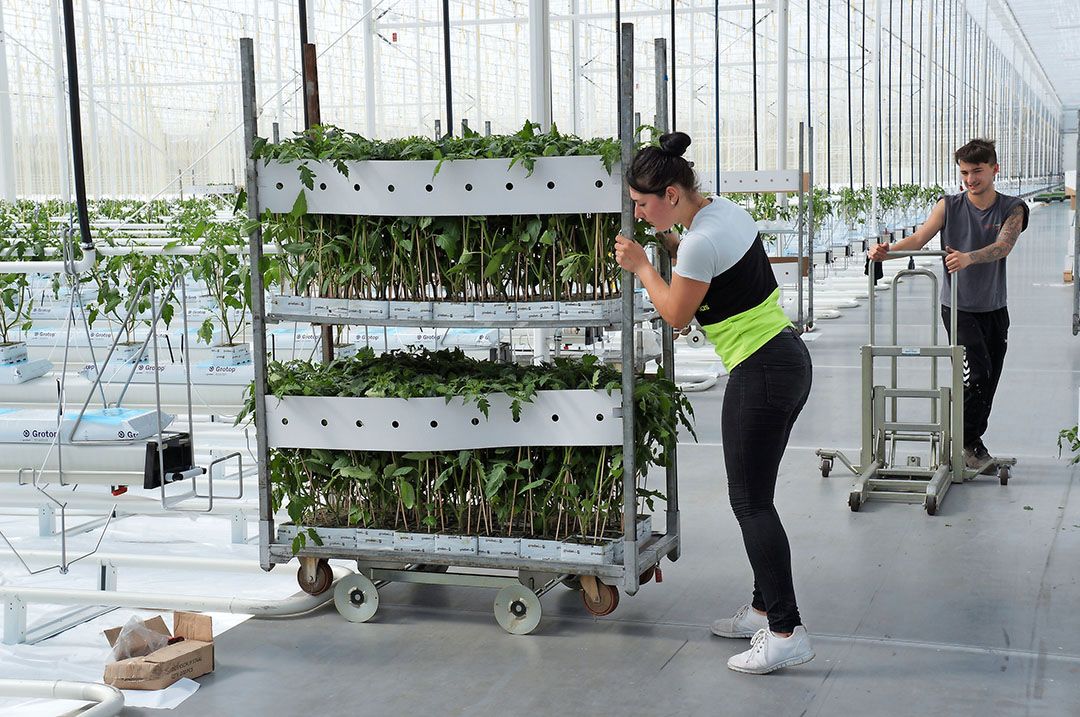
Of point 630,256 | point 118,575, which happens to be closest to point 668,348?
point 630,256

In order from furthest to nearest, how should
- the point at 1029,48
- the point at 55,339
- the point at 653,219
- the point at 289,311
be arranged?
the point at 1029,48, the point at 55,339, the point at 289,311, the point at 653,219

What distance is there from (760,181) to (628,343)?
6475 mm

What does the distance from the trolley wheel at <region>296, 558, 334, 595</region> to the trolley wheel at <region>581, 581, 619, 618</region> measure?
825mm

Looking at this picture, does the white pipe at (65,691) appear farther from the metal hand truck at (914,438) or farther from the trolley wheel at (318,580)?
the metal hand truck at (914,438)

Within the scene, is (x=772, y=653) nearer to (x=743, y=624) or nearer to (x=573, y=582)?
(x=743, y=624)

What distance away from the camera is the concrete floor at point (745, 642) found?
10.1 feet

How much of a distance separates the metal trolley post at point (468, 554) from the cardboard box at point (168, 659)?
419 millimetres

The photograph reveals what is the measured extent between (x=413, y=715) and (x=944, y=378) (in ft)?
18.9

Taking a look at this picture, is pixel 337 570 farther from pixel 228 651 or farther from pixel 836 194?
pixel 836 194

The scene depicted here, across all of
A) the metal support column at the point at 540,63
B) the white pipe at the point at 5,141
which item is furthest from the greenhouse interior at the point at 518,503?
the white pipe at the point at 5,141

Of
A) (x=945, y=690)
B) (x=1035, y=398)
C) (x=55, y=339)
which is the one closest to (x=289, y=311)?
(x=945, y=690)

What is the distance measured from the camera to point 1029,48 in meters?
38.0

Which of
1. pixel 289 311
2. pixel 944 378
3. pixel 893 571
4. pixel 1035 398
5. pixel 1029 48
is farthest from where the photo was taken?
pixel 1029 48

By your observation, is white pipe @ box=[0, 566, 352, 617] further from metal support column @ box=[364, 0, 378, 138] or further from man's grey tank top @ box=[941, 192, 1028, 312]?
metal support column @ box=[364, 0, 378, 138]
